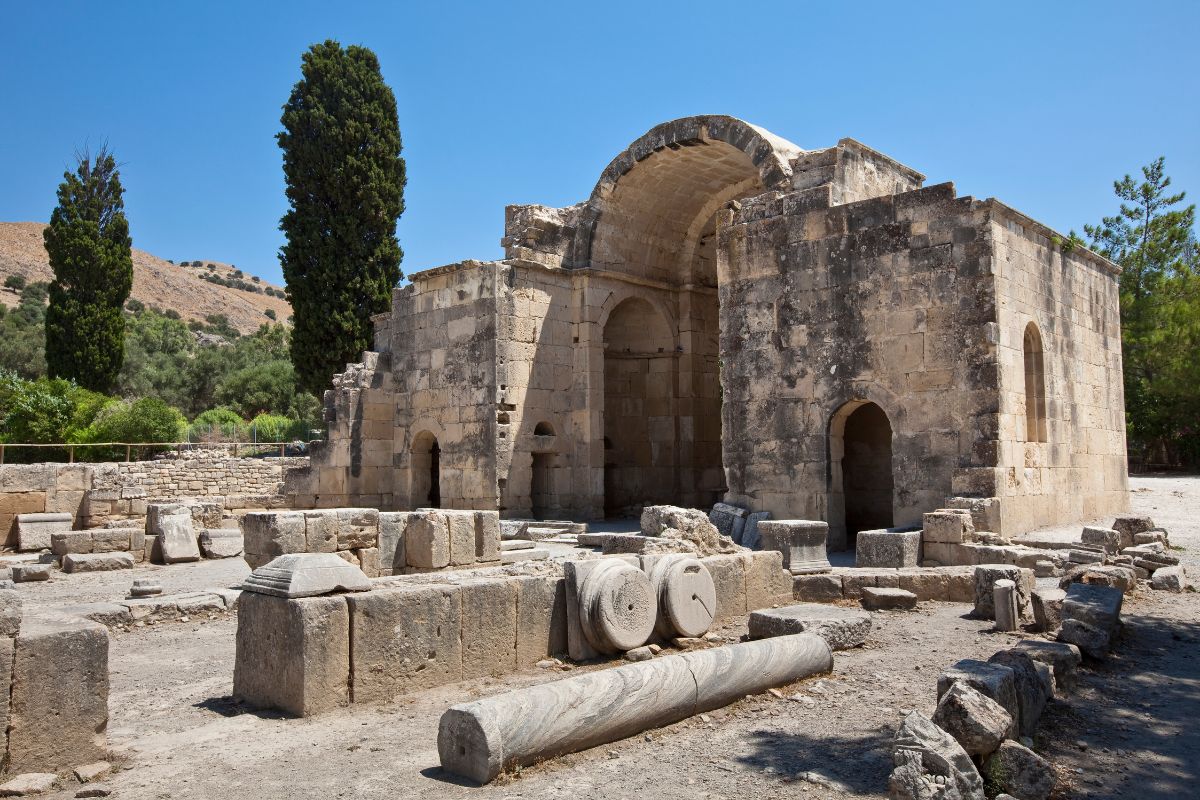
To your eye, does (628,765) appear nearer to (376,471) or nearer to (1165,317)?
(376,471)

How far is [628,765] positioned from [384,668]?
6.45 ft

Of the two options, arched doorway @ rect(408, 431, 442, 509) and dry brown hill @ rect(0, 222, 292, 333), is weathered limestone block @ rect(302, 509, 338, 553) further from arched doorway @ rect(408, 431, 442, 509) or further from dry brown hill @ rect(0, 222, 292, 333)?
dry brown hill @ rect(0, 222, 292, 333)

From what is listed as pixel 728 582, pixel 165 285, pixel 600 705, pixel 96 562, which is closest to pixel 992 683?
pixel 600 705

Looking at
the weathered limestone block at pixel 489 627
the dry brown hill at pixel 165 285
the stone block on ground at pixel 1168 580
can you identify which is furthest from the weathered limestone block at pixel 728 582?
the dry brown hill at pixel 165 285

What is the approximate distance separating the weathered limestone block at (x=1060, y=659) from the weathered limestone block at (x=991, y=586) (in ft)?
7.24

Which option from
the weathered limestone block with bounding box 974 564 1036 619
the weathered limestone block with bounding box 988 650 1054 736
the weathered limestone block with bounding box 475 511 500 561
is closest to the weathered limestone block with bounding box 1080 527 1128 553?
the weathered limestone block with bounding box 974 564 1036 619

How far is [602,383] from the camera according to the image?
17.6m

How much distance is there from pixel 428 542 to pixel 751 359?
6218 millimetres

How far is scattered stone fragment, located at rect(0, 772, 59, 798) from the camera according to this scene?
14.0 feet

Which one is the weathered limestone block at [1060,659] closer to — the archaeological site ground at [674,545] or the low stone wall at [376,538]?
the archaeological site ground at [674,545]

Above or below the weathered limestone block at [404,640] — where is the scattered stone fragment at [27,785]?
below

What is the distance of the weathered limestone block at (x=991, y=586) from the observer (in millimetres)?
8562

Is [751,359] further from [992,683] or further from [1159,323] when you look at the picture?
[1159,323]

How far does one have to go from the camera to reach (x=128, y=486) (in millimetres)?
17188
